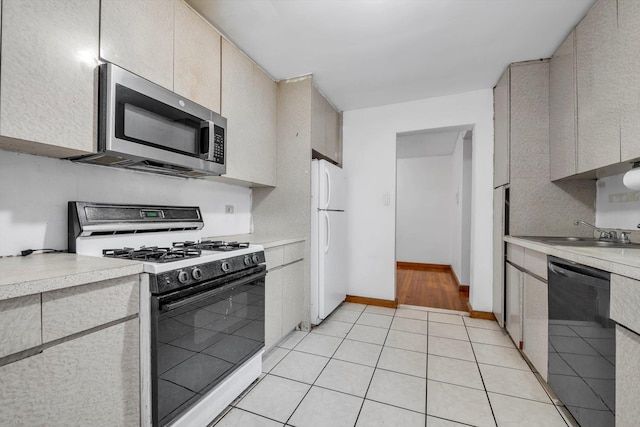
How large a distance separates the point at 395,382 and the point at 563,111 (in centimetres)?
231

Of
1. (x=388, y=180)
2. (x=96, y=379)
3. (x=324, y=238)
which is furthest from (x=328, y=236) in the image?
(x=96, y=379)

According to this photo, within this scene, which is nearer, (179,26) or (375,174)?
(179,26)

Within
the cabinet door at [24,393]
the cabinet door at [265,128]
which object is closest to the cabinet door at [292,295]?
the cabinet door at [265,128]

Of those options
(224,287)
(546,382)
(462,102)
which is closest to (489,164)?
(462,102)

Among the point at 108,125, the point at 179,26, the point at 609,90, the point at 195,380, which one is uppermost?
the point at 179,26

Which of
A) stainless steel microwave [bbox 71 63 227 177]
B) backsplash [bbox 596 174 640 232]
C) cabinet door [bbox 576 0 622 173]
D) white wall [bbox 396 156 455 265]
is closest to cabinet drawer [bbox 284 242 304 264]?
stainless steel microwave [bbox 71 63 227 177]

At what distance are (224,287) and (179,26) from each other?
1.56 metres

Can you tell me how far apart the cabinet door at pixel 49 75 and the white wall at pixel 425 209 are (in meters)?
5.64

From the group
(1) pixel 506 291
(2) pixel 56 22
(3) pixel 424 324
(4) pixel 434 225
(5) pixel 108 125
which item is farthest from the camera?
(4) pixel 434 225

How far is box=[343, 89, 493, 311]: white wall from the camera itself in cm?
288

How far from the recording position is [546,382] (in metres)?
1.68

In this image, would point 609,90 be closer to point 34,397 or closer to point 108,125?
point 108,125

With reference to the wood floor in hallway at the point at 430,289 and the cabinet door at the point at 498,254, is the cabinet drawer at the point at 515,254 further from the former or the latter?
the wood floor in hallway at the point at 430,289

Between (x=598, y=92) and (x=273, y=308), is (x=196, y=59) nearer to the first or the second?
(x=273, y=308)
